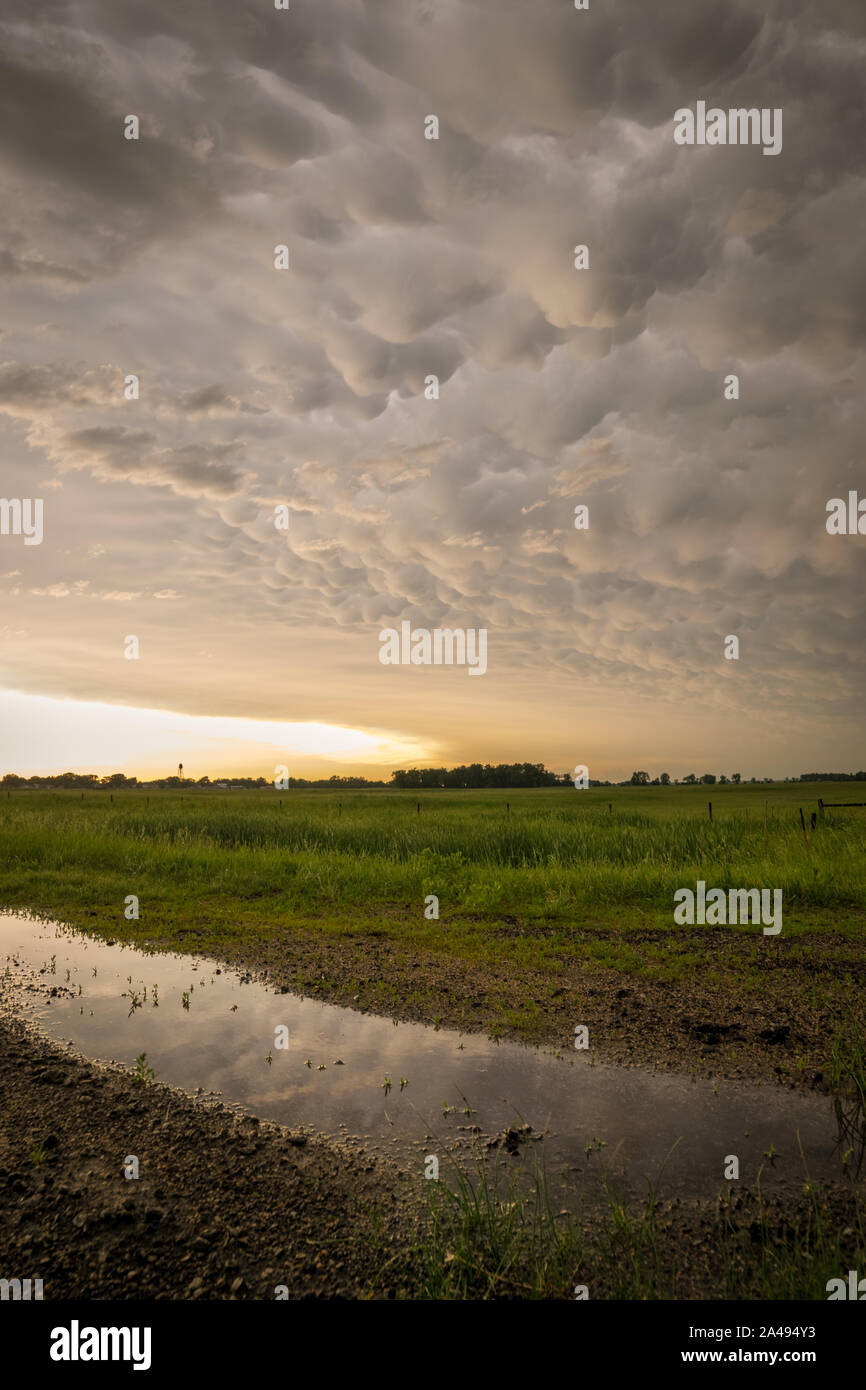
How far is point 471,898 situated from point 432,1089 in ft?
32.2

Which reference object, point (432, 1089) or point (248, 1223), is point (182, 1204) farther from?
point (432, 1089)

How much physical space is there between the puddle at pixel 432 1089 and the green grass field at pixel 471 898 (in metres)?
1.09

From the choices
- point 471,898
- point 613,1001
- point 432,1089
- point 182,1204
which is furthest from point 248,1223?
point 471,898

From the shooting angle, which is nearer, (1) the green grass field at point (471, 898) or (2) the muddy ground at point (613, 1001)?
(2) the muddy ground at point (613, 1001)

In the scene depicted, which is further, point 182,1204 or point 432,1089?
point 432,1089

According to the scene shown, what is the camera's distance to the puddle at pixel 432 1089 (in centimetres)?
538

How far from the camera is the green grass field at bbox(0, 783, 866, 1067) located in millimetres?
10742

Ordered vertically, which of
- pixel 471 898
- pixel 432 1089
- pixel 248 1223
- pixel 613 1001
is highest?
pixel 248 1223

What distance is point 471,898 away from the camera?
53.5ft

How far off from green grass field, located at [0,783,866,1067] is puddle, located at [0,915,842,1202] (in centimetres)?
109

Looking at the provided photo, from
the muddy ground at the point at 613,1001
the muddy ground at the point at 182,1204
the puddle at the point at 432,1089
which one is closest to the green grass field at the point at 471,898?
the muddy ground at the point at 613,1001

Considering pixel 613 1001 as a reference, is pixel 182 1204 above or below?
above

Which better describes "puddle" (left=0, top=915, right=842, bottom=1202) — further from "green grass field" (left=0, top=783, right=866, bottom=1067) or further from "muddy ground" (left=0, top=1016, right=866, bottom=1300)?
"green grass field" (left=0, top=783, right=866, bottom=1067)

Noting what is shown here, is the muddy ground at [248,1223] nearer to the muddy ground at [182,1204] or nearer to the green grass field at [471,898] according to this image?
the muddy ground at [182,1204]
